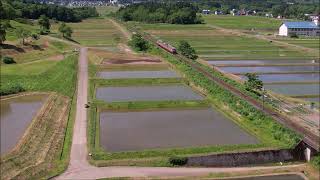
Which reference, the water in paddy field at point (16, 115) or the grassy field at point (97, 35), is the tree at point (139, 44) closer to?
the grassy field at point (97, 35)

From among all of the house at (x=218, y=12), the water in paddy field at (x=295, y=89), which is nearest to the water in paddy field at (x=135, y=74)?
the water in paddy field at (x=295, y=89)

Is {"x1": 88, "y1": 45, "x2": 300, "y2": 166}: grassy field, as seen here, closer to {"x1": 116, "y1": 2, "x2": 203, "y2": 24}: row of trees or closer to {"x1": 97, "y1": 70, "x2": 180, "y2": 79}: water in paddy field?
{"x1": 97, "y1": 70, "x2": 180, "y2": 79}: water in paddy field

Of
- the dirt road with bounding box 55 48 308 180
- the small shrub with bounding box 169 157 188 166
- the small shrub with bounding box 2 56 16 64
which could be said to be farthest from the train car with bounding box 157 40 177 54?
the small shrub with bounding box 169 157 188 166

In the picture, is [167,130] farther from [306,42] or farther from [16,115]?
[306,42]

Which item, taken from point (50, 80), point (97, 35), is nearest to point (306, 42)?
point (97, 35)

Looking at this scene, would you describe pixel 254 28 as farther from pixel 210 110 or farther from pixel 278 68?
pixel 210 110
